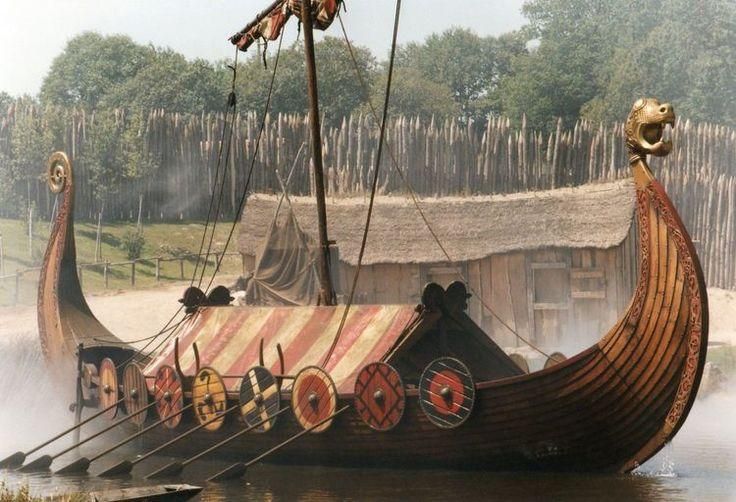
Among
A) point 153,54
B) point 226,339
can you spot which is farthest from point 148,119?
point 226,339

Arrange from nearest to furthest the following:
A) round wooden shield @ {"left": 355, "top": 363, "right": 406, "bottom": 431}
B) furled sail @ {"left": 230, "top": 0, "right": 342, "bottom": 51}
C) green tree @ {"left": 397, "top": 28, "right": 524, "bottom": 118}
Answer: round wooden shield @ {"left": 355, "top": 363, "right": 406, "bottom": 431} < furled sail @ {"left": 230, "top": 0, "right": 342, "bottom": 51} < green tree @ {"left": 397, "top": 28, "right": 524, "bottom": 118}

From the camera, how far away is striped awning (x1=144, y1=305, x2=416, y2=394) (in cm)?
1850

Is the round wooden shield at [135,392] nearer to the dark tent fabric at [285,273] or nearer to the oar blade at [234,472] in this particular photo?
the oar blade at [234,472]

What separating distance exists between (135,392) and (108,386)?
0.81 metres

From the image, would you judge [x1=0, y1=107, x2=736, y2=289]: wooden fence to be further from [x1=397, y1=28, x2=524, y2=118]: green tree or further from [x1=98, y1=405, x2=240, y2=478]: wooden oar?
[x1=397, y1=28, x2=524, y2=118]: green tree

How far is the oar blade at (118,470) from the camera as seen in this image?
62.4 ft

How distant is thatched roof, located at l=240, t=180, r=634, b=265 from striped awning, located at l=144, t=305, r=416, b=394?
46.1ft

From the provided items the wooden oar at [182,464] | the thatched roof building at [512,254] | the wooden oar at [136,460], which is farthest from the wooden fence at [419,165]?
the wooden oar at [182,464]

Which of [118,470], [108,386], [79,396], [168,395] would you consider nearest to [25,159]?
[79,396]

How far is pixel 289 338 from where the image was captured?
19672mm

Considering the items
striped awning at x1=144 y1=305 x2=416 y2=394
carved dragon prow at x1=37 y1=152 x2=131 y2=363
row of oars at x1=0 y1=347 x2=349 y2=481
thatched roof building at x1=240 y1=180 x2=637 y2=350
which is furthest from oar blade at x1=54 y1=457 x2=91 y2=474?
thatched roof building at x1=240 y1=180 x2=637 y2=350

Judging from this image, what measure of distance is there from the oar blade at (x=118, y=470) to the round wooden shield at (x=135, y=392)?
110cm

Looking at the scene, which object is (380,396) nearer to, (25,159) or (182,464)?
(182,464)

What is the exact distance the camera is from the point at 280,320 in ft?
65.9
